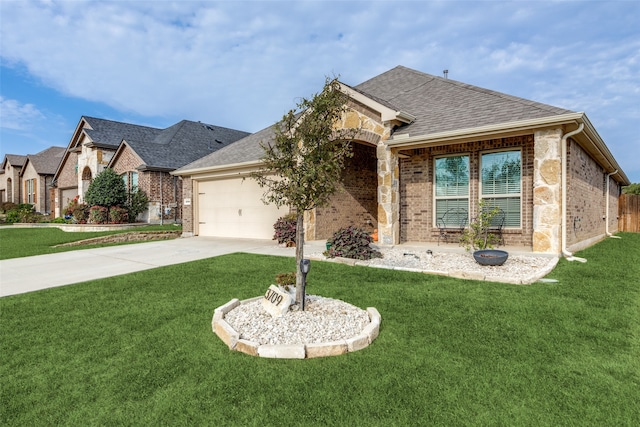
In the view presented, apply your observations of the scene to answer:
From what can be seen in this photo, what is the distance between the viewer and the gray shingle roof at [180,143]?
19878 mm

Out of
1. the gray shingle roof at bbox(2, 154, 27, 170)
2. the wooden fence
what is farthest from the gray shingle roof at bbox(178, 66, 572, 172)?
the gray shingle roof at bbox(2, 154, 27, 170)

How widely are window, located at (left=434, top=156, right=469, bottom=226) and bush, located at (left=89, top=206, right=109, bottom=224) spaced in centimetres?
1677

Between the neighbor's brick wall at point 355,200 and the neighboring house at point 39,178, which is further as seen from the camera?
the neighboring house at point 39,178

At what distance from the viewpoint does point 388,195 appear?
30.4 ft

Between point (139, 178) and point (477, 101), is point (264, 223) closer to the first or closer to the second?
point (477, 101)

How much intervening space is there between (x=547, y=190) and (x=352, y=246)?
436cm

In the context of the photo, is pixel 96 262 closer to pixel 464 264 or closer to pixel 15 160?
→ pixel 464 264

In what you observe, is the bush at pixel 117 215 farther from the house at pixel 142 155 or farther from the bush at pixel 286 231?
the bush at pixel 286 231

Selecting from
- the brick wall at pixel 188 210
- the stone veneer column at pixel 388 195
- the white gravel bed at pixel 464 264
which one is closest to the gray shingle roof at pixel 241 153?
the brick wall at pixel 188 210

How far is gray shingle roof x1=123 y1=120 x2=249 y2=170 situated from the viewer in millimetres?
19878

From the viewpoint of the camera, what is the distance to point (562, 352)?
3.21m

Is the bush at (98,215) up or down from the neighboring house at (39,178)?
down

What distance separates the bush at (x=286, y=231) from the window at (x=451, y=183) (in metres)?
4.25

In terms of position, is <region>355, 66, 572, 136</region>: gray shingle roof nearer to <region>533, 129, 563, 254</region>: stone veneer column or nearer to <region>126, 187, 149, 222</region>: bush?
<region>533, 129, 563, 254</region>: stone veneer column
